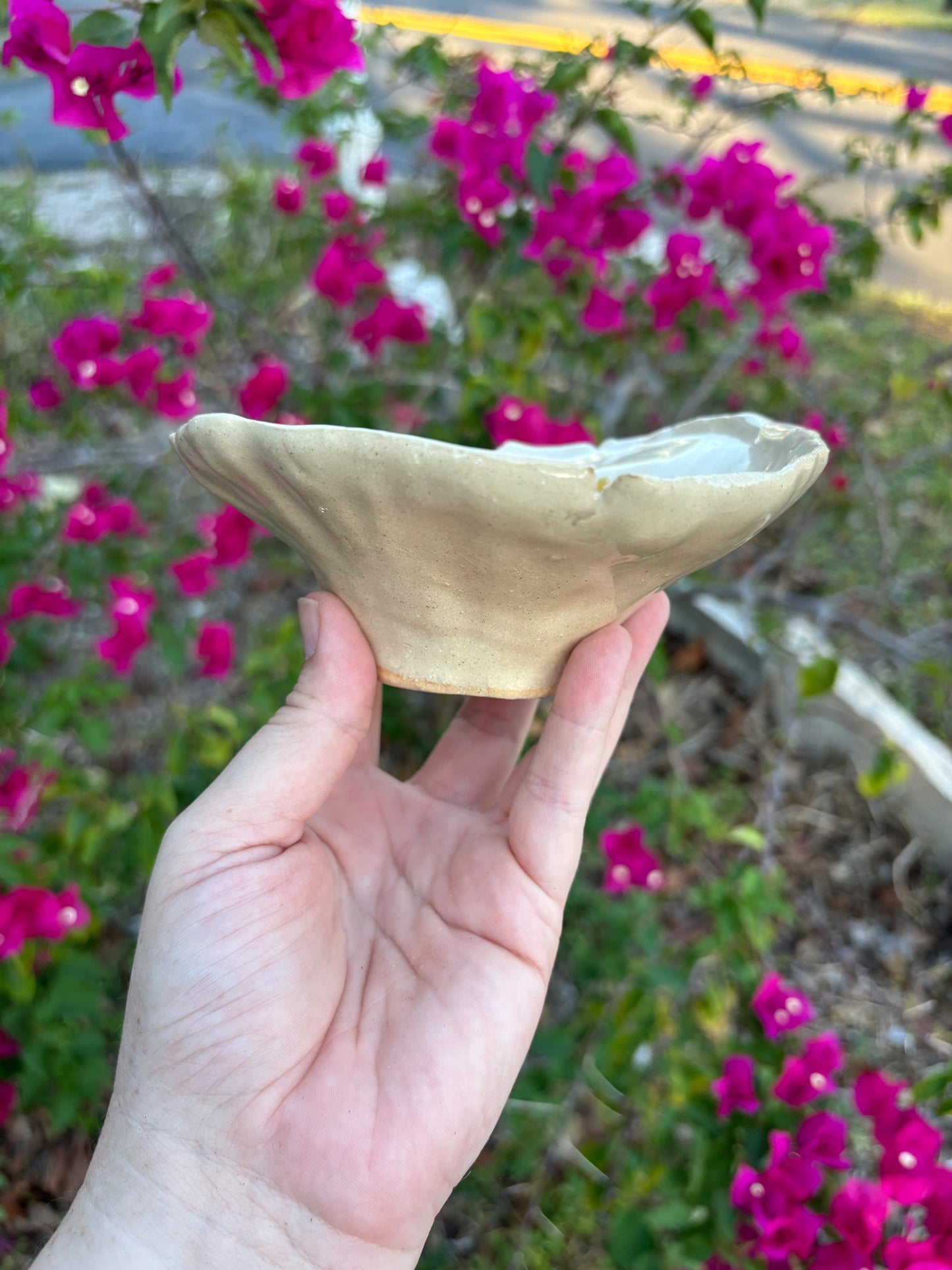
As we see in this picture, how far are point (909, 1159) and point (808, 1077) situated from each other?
12 centimetres

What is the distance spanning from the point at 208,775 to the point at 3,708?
1.46ft

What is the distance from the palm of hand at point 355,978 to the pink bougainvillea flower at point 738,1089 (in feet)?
0.94

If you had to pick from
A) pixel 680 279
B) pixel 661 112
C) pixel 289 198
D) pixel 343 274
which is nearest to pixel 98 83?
pixel 343 274

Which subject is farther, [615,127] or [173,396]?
[173,396]

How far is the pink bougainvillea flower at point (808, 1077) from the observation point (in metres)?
0.98

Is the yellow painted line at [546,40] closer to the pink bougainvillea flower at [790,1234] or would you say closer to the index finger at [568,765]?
the index finger at [568,765]

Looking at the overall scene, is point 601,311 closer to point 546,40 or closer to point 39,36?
point 39,36

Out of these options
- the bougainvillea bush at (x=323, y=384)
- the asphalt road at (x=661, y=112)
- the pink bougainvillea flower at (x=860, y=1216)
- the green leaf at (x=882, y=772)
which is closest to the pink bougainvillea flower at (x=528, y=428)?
the bougainvillea bush at (x=323, y=384)

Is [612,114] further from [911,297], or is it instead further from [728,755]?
[911,297]

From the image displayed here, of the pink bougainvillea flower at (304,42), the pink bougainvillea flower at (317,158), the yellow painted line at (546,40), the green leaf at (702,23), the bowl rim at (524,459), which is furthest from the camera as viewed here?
the yellow painted line at (546,40)

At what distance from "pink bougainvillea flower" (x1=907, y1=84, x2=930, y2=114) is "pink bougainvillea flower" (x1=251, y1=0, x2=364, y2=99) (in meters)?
1.03

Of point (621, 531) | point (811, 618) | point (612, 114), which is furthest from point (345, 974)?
point (811, 618)

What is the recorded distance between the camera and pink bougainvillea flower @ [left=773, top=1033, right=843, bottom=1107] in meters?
0.98

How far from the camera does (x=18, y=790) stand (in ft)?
4.14
